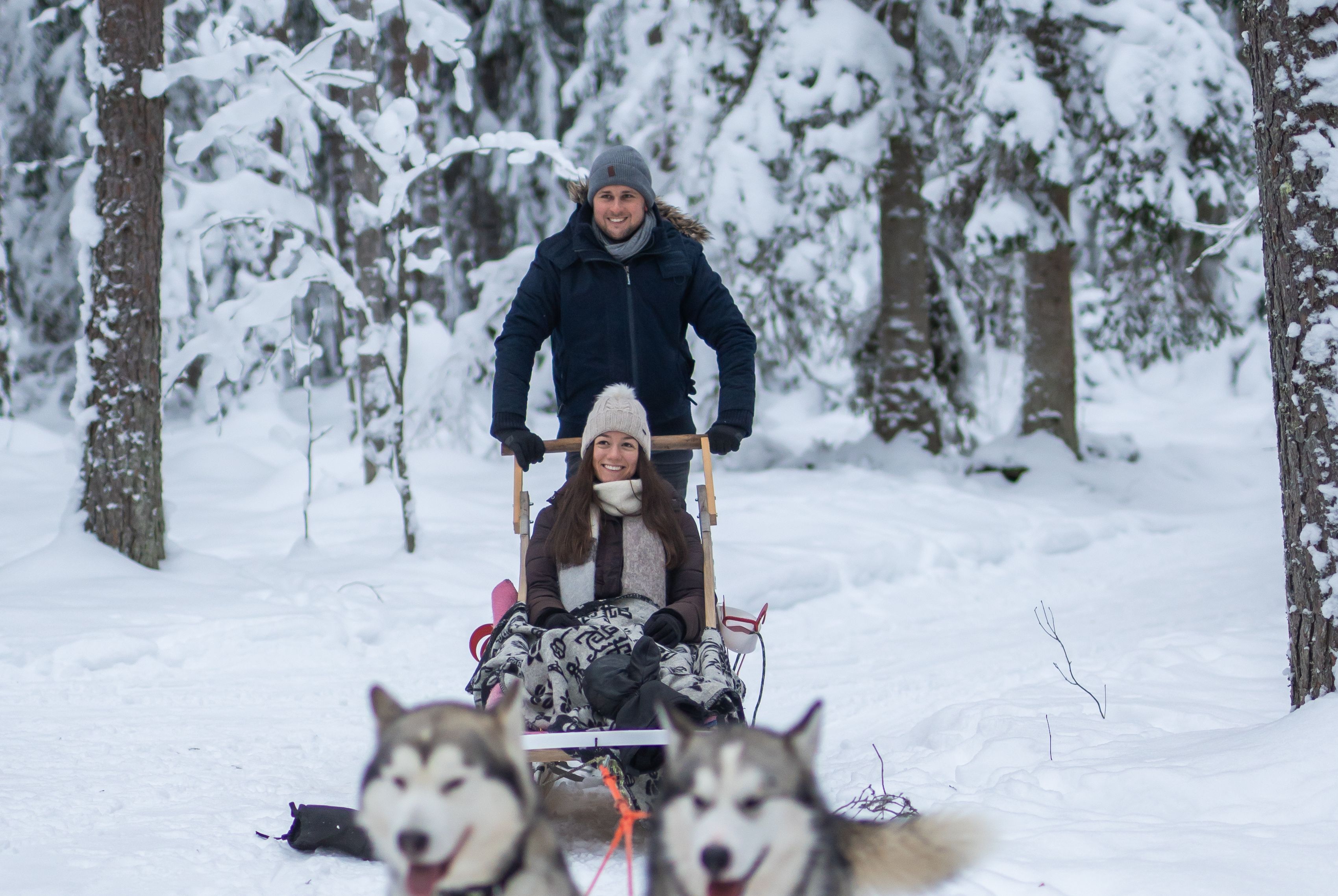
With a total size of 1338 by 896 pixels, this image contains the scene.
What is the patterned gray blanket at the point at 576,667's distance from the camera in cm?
357

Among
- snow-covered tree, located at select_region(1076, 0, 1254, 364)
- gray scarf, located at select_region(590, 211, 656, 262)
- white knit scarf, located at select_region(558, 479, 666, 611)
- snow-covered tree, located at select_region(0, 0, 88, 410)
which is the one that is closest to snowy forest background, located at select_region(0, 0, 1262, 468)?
snow-covered tree, located at select_region(1076, 0, 1254, 364)

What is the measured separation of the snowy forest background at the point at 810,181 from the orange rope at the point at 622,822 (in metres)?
5.80

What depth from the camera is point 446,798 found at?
169 centimetres

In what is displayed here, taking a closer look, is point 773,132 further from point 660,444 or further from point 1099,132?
point 660,444

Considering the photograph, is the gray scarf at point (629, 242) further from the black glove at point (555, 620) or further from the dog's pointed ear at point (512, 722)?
the dog's pointed ear at point (512, 722)

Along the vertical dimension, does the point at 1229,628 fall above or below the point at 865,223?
below

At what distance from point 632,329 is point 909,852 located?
3.03 meters

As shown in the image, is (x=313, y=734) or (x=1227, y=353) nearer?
(x=313, y=734)

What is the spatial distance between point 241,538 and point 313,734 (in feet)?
16.8

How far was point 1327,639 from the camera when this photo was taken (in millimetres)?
3809

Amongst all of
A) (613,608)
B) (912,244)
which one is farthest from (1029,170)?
(613,608)

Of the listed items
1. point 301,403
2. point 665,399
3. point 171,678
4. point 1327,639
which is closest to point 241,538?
point 171,678

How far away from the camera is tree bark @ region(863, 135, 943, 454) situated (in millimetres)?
13477

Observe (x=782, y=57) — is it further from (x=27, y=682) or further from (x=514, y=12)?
(x=27, y=682)
